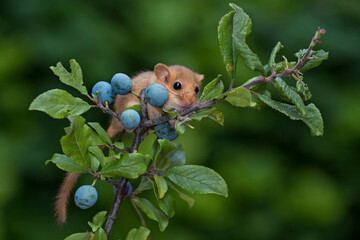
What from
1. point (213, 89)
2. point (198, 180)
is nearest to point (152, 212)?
Answer: point (198, 180)

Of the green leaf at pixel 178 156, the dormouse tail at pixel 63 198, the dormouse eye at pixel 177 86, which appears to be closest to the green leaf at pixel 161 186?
the green leaf at pixel 178 156

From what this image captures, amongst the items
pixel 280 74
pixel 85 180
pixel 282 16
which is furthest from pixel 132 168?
pixel 282 16

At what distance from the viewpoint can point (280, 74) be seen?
3.70 ft

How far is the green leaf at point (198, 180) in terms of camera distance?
117 cm

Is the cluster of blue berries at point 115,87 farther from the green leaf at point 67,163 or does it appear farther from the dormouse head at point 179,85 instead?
the dormouse head at point 179,85

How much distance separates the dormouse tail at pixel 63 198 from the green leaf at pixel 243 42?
0.72 meters

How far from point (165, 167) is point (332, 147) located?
9.24 feet

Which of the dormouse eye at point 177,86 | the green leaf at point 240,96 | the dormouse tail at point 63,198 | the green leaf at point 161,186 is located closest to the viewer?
the green leaf at point 240,96

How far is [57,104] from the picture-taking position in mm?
1146

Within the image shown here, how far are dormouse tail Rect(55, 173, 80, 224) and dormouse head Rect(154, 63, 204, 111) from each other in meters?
0.52

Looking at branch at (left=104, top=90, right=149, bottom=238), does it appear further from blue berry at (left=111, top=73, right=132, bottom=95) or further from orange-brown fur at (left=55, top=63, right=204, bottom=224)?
orange-brown fur at (left=55, top=63, right=204, bottom=224)

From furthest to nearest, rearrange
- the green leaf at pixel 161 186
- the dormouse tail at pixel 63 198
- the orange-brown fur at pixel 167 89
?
the orange-brown fur at pixel 167 89 < the dormouse tail at pixel 63 198 < the green leaf at pixel 161 186

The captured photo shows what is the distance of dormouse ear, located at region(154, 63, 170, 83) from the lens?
6.31 feet

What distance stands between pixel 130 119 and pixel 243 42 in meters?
→ 0.34
